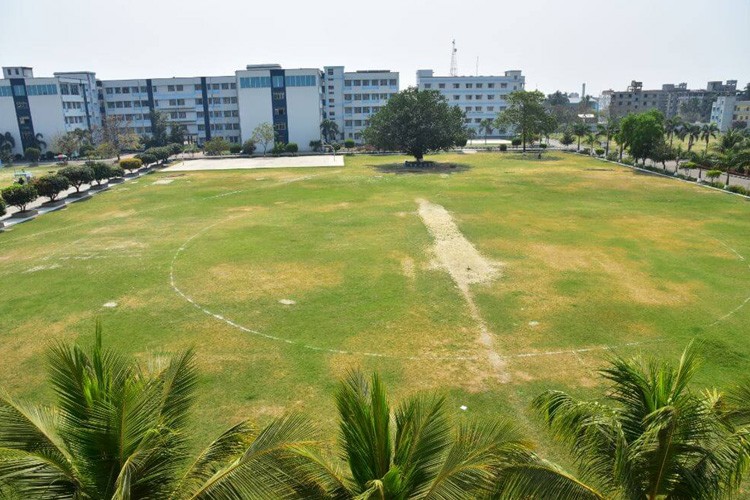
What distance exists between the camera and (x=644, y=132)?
56094 mm

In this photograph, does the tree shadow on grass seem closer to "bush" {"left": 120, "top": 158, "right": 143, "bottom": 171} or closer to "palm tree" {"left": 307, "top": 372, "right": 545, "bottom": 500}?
"bush" {"left": 120, "top": 158, "right": 143, "bottom": 171}

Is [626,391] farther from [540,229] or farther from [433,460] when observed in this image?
[540,229]

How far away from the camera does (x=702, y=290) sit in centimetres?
2081

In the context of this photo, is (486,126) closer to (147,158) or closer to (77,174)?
(147,158)

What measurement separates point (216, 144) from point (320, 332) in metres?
71.1

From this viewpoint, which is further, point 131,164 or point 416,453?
point 131,164

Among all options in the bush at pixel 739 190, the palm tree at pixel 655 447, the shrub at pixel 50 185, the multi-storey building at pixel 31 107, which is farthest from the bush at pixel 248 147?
the palm tree at pixel 655 447

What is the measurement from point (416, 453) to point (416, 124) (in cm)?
6032

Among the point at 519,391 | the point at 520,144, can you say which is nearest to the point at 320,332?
the point at 519,391


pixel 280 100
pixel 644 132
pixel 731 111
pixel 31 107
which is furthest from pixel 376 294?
pixel 731 111

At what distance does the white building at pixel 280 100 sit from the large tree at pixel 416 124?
28308mm

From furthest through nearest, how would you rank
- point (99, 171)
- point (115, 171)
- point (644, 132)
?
A: point (644, 132) < point (115, 171) < point (99, 171)

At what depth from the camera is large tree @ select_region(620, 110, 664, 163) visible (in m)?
55.8

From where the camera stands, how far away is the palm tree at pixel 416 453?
19.4ft
